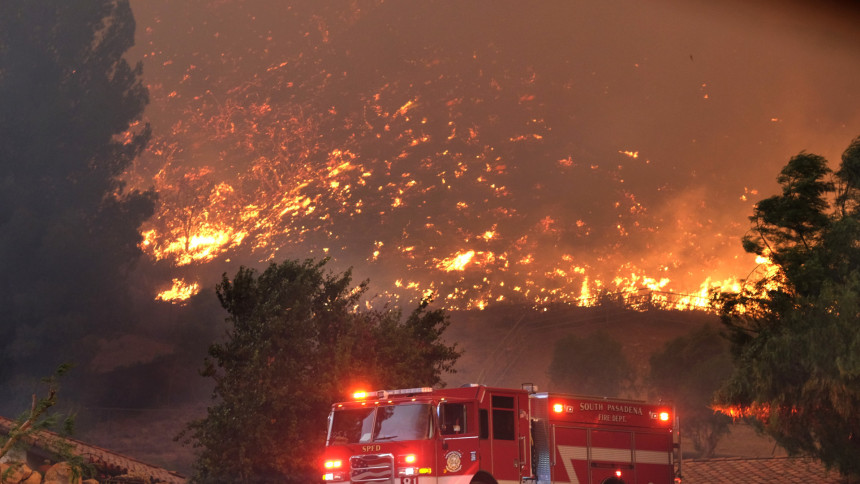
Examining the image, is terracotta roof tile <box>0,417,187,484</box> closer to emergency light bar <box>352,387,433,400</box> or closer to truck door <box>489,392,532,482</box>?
emergency light bar <box>352,387,433,400</box>

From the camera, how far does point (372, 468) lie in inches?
790

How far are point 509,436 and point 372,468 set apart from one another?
331 centimetres

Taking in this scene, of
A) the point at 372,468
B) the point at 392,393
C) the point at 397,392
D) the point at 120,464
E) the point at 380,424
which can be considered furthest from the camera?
the point at 120,464

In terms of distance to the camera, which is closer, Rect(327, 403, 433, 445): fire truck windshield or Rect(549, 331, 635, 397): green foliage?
Rect(327, 403, 433, 445): fire truck windshield

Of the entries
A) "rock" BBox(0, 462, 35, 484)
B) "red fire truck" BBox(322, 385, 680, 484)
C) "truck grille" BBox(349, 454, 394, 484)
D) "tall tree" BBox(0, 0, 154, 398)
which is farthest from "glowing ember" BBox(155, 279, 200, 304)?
"truck grille" BBox(349, 454, 394, 484)

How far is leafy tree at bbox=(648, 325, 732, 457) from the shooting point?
82625 mm

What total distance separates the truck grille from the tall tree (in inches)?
4129

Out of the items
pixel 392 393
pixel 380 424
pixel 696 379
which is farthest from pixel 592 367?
pixel 380 424

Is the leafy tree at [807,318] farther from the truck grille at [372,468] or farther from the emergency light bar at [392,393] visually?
the truck grille at [372,468]

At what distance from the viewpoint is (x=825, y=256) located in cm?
3025

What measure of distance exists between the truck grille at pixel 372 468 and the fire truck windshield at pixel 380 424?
394 mm

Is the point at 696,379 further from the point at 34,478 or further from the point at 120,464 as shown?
the point at 34,478

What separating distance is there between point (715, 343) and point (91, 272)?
86.3 m

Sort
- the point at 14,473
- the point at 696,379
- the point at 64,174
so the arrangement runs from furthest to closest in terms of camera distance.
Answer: the point at 64,174 < the point at 696,379 < the point at 14,473
